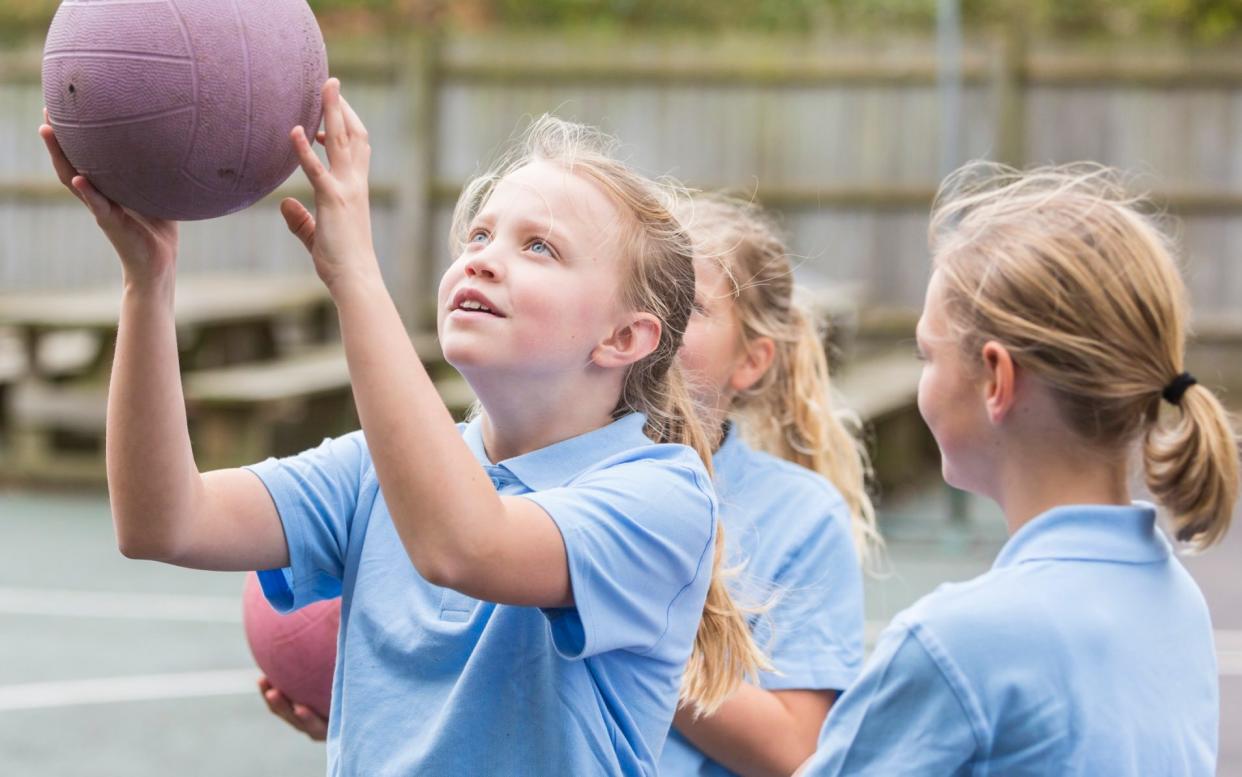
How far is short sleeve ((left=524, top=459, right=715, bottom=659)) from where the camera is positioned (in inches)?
76.4

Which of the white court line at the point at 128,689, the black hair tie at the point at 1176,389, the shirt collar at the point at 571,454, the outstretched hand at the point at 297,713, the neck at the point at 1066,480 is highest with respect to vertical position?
the black hair tie at the point at 1176,389

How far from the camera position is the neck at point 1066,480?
6.31 feet

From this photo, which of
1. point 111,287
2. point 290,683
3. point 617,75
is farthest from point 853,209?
point 290,683

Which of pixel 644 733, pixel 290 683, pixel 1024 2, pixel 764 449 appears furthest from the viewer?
pixel 1024 2

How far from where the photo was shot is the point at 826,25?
51.1ft

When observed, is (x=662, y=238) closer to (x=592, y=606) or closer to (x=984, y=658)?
(x=592, y=606)

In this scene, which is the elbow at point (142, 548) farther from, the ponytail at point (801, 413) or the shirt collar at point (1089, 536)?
the ponytail at point (801, 413)

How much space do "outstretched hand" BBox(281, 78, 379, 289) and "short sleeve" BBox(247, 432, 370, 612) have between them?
0.41m

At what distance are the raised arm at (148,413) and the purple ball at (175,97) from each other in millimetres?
41

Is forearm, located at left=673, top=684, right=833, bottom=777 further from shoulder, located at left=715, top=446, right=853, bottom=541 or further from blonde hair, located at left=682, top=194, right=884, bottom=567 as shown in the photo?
blonde hair, located at left=682, top=194, right=884, bottom=567

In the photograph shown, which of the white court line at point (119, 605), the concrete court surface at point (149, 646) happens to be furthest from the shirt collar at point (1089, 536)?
the white court line at point (119, 605)

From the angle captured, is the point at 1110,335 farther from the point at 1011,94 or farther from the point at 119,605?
the point at 1011,94

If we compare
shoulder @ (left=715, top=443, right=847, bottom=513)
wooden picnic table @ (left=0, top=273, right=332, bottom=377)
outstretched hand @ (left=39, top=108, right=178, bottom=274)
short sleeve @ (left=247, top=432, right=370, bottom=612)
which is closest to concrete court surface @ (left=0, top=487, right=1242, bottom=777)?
wooden picnic table @ (left=0, top=273, right=332, bottom=377)

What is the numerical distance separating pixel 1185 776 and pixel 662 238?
3.13 feet
